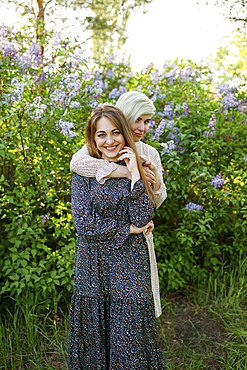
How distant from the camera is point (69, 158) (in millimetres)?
2908

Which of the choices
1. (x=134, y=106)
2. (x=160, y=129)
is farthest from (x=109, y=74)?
(x=134, y=106)

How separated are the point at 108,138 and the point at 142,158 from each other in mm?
250

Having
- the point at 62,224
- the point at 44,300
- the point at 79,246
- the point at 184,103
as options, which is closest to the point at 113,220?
the point at 79,246

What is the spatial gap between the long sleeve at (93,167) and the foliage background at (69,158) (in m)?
0.75

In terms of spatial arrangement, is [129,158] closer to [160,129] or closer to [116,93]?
[160,129]

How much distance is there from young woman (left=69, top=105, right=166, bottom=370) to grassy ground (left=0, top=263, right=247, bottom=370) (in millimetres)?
792

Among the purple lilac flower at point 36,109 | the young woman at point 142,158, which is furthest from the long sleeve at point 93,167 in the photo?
the purple lilac flower at point 36,109

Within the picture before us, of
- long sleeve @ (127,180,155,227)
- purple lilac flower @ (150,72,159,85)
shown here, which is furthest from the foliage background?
long sleeve @ (127,180,155,227)

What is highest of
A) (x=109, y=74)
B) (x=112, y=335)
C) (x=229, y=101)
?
(x=109, y=74)

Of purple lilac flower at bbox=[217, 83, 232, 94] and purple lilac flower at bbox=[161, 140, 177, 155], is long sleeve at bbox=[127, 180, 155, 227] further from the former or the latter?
purple lilac flower at bbox=[217, 83, 232, 94]

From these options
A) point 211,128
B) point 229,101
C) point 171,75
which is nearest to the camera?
point 211,128

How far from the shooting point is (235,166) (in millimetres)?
3400

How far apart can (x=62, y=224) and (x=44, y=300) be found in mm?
757

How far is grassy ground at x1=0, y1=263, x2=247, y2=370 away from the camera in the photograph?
2.54 metres
